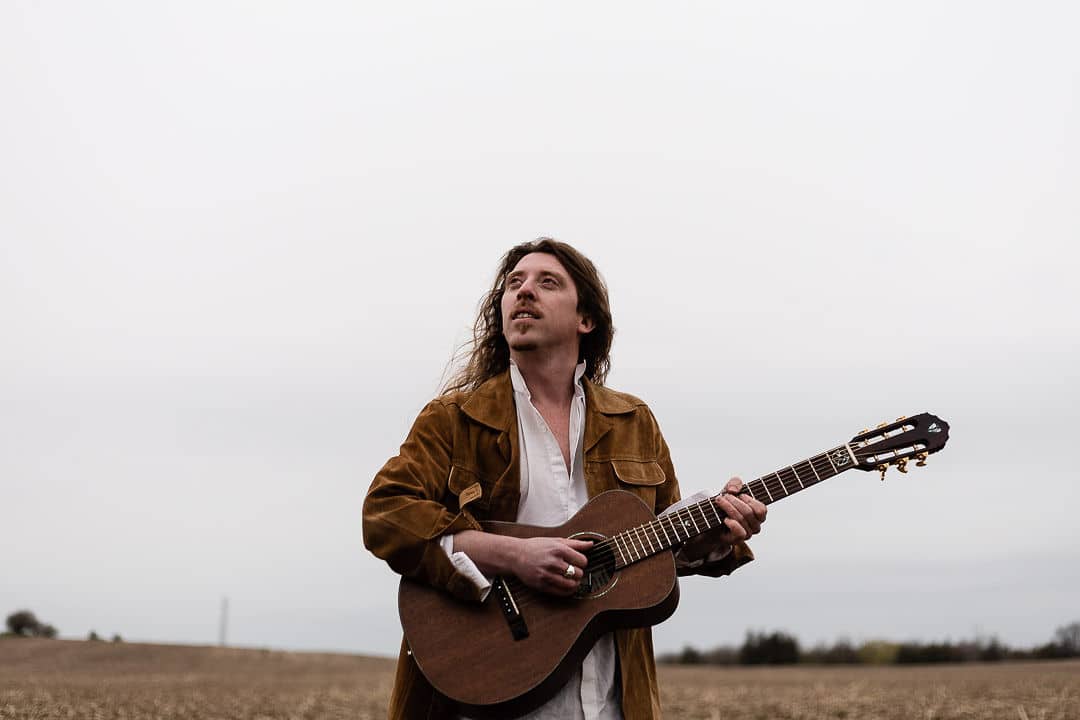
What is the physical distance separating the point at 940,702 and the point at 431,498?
15.1 metres

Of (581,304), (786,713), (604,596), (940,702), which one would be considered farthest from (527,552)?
(940,702)

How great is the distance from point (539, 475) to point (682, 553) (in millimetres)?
650

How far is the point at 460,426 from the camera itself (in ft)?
12.7

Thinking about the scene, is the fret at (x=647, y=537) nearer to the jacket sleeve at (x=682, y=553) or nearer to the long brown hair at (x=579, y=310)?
the jacket sleeve at (x=682, y=553)

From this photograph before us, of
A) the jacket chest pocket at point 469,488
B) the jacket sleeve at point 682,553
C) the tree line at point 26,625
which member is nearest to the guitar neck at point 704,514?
the jacket sleeve at point 682,553

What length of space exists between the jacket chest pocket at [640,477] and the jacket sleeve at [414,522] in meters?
0.62

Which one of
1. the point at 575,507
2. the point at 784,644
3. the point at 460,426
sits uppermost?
the point at 460,426

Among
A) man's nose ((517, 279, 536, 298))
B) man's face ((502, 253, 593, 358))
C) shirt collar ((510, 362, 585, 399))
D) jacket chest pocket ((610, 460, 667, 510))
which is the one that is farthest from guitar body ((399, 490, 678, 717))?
man's nose ((517, 279, 536, 298))

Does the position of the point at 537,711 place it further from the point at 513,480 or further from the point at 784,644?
the point at 784,644

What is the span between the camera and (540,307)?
4.02 meters

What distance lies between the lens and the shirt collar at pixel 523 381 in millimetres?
4035

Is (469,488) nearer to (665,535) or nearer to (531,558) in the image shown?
(531,558)

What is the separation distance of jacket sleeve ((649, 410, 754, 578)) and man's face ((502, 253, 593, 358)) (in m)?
0.54

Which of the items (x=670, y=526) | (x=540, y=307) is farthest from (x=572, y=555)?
(x=540, y=307)
